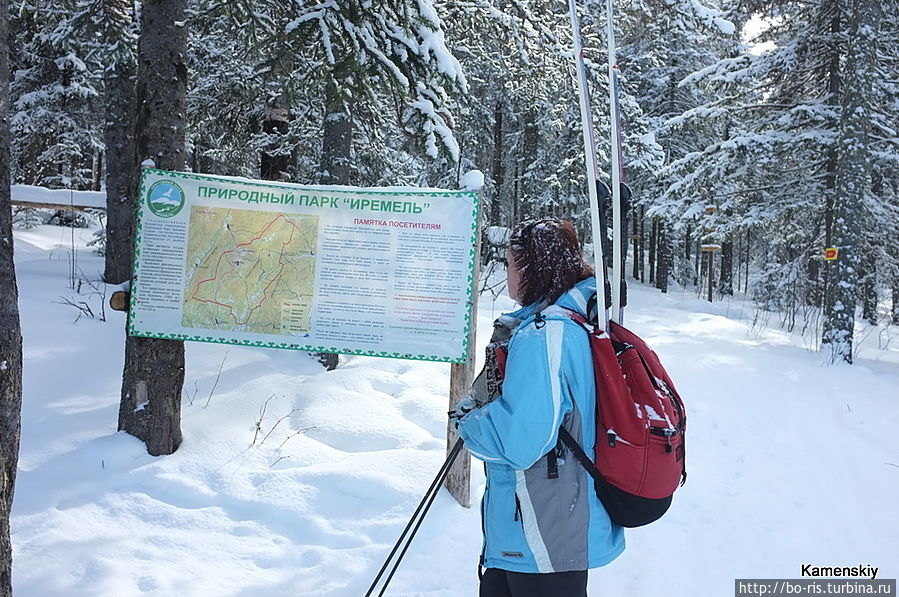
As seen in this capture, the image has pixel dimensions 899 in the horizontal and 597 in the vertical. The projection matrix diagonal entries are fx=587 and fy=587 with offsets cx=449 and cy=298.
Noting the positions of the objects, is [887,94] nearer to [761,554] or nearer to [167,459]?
[761,554]

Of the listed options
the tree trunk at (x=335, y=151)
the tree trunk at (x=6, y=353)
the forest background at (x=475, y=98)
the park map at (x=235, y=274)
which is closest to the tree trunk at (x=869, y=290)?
the forest background at (x=475, y=98)

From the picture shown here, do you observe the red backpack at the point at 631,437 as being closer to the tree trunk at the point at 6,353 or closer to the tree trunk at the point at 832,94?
the tree trunk at the point at 6,353

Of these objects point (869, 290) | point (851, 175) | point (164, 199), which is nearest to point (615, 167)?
point (164, 199)

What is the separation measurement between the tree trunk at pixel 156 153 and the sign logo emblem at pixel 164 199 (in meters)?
0.30

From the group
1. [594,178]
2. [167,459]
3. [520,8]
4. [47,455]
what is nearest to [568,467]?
[594,178]

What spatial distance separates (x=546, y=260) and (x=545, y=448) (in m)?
0.68

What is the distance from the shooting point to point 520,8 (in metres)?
6.61

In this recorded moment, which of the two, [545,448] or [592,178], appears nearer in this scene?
[545,448]

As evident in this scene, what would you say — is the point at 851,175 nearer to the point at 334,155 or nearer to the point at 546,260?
the point at 334,155

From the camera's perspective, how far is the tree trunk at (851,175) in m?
9.11

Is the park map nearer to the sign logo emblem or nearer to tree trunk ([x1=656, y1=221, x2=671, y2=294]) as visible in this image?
the sign logo emblem

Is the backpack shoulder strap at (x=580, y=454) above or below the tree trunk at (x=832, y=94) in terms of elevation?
below

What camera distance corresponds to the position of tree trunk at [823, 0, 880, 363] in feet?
29.9

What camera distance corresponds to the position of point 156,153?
442 centimetres
